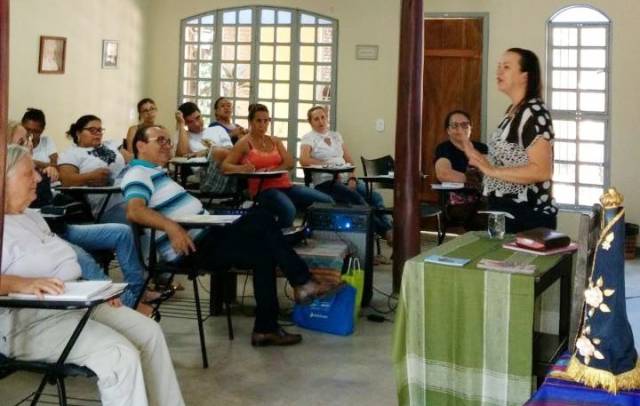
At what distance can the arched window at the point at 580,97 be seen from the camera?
7.48 metres

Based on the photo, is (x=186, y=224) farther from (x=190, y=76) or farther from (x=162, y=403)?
(x=190, y=76)

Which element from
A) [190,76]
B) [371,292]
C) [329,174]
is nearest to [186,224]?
[371,292]

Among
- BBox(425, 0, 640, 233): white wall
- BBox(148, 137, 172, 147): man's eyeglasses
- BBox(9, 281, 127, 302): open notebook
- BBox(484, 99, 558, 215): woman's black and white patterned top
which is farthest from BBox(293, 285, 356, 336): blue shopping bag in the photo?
BBox(425, 0, 640, 233): white wall

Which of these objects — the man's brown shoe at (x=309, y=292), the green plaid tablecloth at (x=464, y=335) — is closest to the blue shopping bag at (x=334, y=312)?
the man's brown shoe at (x=309, y=292)

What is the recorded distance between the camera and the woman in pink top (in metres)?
5.67

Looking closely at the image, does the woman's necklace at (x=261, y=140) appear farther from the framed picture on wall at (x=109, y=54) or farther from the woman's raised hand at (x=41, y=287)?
the woman's raised hand at (x=41, y=287)

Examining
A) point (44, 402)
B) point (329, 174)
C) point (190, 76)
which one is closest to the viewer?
point (44, 402)

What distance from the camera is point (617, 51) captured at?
734 cm

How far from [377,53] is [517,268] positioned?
590 cm

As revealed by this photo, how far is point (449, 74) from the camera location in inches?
315

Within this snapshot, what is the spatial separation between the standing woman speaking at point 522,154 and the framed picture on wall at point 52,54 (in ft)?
16.1

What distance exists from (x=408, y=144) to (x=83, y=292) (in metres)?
3.20

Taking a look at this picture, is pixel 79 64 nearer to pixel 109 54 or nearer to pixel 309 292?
pixel 109 54

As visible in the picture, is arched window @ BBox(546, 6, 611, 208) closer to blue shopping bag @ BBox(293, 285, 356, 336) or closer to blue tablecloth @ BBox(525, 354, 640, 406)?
blue shopping bag @ BBox(293, 285, 356, 336)
